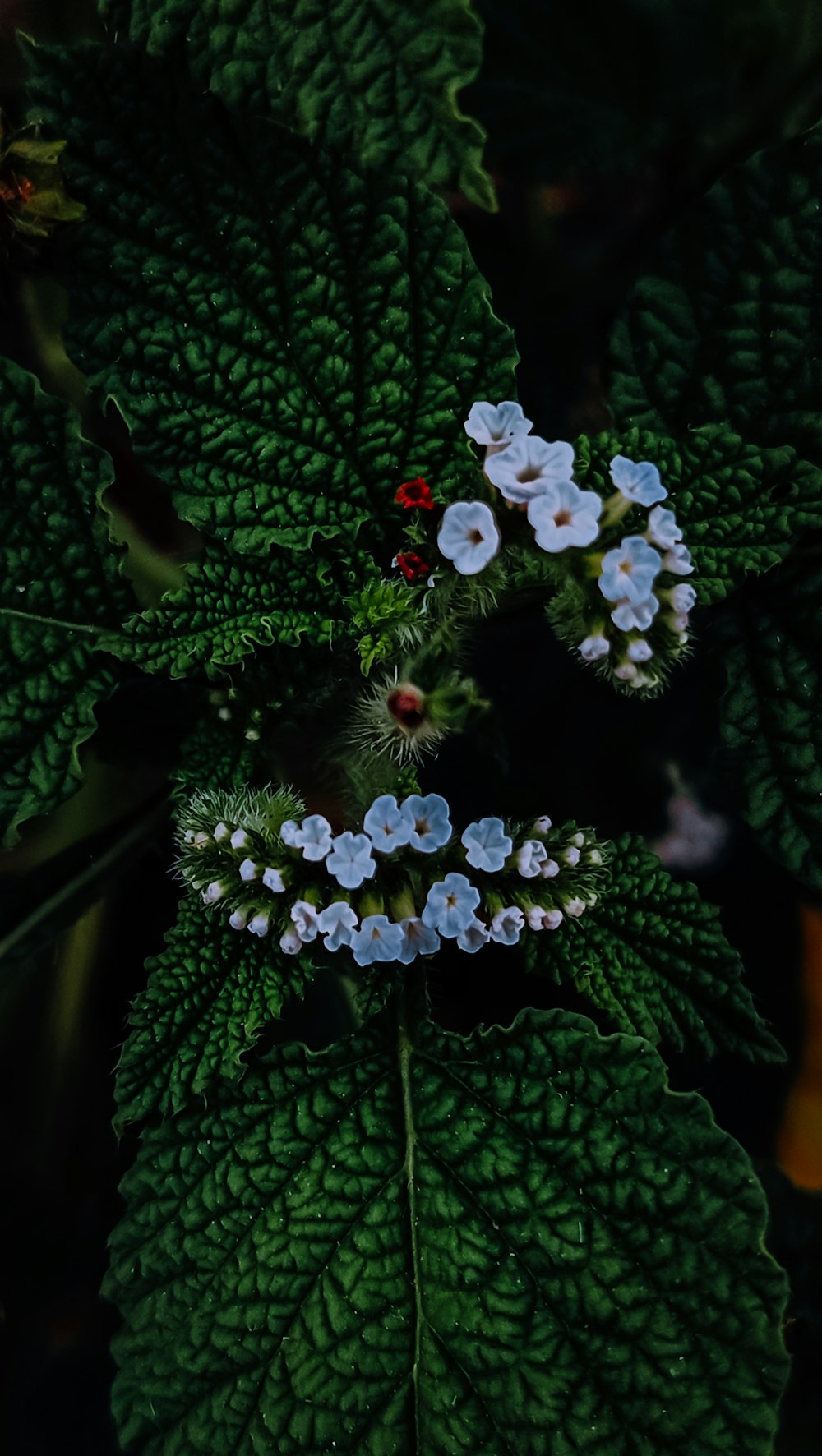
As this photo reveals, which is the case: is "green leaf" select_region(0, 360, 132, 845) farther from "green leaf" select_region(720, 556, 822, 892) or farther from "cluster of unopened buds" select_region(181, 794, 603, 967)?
"green leaf" select_region(720, 556, 822, 892)

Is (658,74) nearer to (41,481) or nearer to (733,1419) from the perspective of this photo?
(41,481)

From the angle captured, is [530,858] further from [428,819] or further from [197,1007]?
[197,1007]

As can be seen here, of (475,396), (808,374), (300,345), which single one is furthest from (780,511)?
(300,345)

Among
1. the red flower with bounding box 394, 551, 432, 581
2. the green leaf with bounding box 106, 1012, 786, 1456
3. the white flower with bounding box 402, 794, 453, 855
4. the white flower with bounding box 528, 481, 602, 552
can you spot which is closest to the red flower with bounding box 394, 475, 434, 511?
the red flower with bounding box 394, 551, 432, 581

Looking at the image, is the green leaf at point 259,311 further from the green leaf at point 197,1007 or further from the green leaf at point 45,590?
the green leaf at point 197,1007

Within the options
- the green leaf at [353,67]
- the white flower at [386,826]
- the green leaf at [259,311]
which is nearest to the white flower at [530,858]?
the white flower at [386,826]

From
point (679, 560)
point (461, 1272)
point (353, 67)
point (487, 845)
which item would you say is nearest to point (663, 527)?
point (679, 560)
